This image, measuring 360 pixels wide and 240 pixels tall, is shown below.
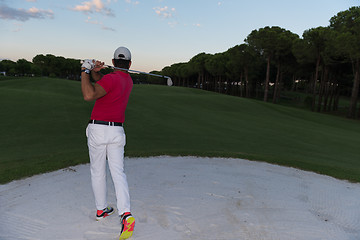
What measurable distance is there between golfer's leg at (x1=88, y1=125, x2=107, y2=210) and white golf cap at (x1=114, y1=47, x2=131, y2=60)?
1175 millimetres

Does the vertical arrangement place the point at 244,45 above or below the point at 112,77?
above

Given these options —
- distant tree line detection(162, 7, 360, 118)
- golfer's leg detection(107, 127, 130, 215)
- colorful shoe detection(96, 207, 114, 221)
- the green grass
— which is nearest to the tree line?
distant tree line detection(162, 7, 360, 118)

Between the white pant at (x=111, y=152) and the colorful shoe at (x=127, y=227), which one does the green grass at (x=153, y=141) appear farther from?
the colorful shoe at (x=127, y=227)

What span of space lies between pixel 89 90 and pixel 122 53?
2.95ft

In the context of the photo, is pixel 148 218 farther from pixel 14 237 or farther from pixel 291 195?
pixel 291 195

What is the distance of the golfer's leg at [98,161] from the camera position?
3.95 meters

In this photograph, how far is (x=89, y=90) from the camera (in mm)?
3539

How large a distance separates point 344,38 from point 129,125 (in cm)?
2919

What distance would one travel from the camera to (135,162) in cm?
802

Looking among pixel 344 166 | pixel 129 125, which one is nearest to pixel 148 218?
pixel 344 166

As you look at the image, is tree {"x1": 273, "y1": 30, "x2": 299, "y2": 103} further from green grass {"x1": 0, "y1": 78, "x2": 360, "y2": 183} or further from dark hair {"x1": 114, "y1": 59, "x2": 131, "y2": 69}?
dark hair {"x1": 114, "y1": 59, "x2": 131, "y2": 69}

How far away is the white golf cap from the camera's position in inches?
159

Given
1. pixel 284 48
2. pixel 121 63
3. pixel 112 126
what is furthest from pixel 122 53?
pixel 284 48

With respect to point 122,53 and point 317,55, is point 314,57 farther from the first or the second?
point 122,53
